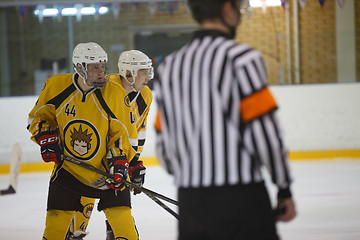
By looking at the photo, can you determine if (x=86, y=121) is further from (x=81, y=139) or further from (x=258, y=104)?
(x=258, y=104)

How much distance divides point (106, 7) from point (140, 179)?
4609 mm

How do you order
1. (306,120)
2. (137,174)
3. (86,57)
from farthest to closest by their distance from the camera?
(306,120), (137,174), (86,57)

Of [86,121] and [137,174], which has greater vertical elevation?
[86,121]

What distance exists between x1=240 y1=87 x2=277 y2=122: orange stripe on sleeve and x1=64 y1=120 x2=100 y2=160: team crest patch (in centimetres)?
123

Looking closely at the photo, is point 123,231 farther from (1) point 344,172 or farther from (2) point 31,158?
(2) point 31,158

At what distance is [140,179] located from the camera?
2768 millimetres

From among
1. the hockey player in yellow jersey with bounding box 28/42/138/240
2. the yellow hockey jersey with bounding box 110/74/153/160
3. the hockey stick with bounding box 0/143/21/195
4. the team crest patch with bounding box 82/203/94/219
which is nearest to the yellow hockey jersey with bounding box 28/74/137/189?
the hockey player in yellow jersey with bounding box 28/42/138/240

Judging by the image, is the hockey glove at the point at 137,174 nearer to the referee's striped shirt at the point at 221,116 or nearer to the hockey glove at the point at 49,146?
the hockey glove at the point at 49,146

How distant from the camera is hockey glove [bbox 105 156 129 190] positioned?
2.27m

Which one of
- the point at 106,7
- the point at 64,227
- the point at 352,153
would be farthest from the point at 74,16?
the point at 64,227

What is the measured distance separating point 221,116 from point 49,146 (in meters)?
1.25

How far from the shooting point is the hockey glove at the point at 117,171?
227 cm

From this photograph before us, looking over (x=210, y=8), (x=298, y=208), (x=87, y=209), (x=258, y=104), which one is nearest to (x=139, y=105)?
(x=87, y=209)

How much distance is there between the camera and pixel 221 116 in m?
1.20
